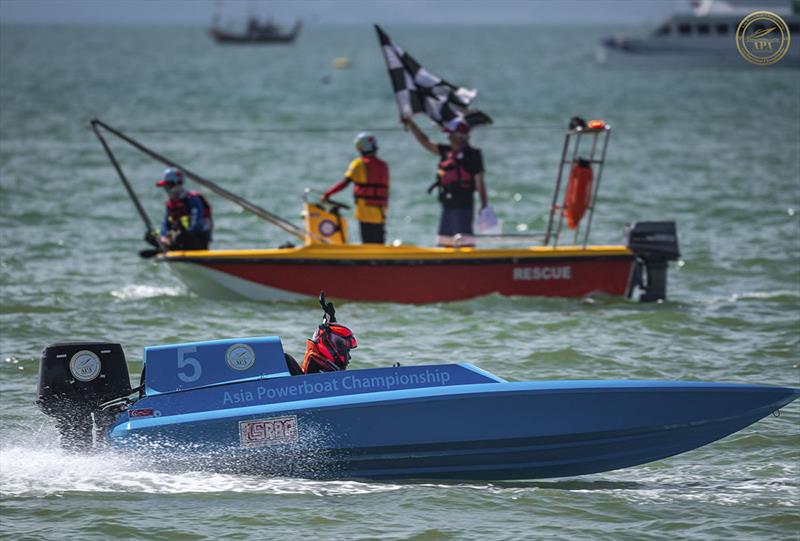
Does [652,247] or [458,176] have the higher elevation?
[458,176]

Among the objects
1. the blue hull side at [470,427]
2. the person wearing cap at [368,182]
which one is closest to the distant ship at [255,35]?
the person wearing cap at [368,182]

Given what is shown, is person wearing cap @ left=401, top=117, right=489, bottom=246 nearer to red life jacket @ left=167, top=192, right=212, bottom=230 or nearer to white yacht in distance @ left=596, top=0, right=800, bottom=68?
red life jacket @ left=167, top=192, right=212, bottom=230

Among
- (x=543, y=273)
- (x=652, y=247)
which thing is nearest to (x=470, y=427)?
(x=543, y=273)

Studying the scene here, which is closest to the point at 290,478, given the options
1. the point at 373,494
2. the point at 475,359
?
the point at 373,494

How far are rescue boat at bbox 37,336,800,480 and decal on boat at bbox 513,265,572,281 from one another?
539 centimetres

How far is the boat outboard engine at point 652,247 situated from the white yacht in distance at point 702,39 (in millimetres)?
49516

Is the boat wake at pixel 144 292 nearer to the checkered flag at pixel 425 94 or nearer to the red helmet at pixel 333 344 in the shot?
the checkered flag at pixel 425 94

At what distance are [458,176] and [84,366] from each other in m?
6.10

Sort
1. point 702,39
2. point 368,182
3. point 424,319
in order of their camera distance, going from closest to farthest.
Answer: point 424,319, point 368,182, point 702,39

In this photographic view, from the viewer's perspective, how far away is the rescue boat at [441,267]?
1389 centimetres

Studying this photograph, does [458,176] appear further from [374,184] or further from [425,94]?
[425,94]

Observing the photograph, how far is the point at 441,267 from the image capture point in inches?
549

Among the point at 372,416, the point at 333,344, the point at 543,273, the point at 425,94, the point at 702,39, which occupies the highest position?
the point at 702,39

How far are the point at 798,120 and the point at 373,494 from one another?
1375 inches
